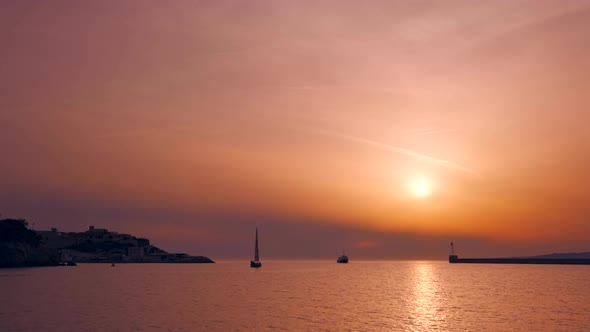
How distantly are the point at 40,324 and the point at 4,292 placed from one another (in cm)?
5650

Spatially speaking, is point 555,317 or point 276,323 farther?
point 555,317

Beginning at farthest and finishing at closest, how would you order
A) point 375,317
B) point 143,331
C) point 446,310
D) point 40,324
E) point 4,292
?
1. point 4,292
2. point 446,310
3. point 375,317
4. point 40,324
5. point 143,331

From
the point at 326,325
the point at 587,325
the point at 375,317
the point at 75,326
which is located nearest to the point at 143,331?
the point at 75,326

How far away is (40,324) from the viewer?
6319cm

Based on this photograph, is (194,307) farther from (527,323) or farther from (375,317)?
(527,323)

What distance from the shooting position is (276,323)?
218 feet

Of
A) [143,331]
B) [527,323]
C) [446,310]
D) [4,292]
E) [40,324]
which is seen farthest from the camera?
[4,292]

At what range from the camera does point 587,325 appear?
66.5 metres

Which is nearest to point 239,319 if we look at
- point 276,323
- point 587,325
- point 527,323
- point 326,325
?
point 276,323

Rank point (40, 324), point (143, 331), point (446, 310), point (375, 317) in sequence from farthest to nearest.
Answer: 1. point (446, 310)
2. point (375, 317)
3. point (40, 324)
4. point (143, 331)

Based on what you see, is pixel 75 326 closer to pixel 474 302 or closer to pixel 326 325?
pixel 326 325

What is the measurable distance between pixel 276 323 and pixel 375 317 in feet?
53.3

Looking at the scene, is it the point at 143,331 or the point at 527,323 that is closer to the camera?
the point at 143,331

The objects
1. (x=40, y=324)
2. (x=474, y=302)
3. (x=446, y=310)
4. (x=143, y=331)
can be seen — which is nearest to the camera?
(x=143, y=331)
